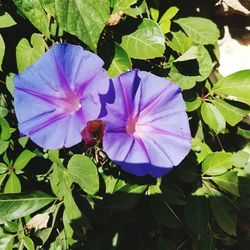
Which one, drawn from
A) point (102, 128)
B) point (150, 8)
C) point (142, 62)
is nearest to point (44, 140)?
point (102, 128)

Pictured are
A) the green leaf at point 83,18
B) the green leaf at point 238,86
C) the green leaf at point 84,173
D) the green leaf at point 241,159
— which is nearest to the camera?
the green leaf at point 83,18

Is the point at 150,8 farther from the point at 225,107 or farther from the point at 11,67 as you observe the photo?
the point at 11,67

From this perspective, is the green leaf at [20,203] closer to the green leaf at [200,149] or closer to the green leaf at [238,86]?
the green leaf at [200,149]

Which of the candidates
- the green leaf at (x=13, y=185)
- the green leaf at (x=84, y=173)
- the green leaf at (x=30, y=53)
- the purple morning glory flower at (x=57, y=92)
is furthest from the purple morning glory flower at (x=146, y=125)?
the green leaf at (x=13, y=185)

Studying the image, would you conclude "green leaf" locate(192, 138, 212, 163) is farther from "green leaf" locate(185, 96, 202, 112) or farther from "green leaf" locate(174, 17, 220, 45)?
"green leaf" locate(174, 17, 220, 45)

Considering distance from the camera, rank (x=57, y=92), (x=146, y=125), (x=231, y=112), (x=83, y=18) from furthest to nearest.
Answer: (x=231, y=112), (x=146, y=125), (x=57, y=92), (x=83, y=18)

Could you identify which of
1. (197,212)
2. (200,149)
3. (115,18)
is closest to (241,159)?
(200,149)

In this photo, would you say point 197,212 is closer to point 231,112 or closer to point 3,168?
point 231,112

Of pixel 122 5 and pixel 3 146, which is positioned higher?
pixel 122 5
